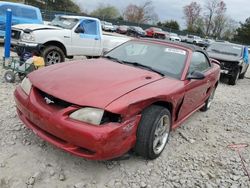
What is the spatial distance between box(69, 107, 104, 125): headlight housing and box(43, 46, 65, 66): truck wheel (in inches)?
222

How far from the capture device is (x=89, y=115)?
3.18 metres

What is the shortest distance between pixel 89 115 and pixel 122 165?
97cm

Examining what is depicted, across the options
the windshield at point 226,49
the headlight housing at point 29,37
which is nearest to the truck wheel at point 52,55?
the headlight housing at point 29,37

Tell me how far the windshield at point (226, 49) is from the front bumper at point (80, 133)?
9771 mm

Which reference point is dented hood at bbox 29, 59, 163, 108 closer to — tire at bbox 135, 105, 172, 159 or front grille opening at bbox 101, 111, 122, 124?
front grille opening at bbox 101, 111, 122, 124

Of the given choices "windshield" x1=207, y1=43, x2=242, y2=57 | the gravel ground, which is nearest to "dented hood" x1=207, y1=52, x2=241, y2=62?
"windshield" x1=207, y1=43, x2=242, y2=57

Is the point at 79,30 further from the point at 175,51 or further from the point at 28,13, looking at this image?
the point at 175,51

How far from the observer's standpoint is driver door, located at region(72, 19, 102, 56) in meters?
9.62

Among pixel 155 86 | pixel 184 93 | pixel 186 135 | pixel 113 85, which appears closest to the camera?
pixel 113 85

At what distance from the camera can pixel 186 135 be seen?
Result: 5.06 meters

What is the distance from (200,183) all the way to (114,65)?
6.78ft

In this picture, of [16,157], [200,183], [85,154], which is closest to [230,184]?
[200,183]

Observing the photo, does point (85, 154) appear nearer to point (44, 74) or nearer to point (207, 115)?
point (44, 74)

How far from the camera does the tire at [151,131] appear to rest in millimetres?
3580
